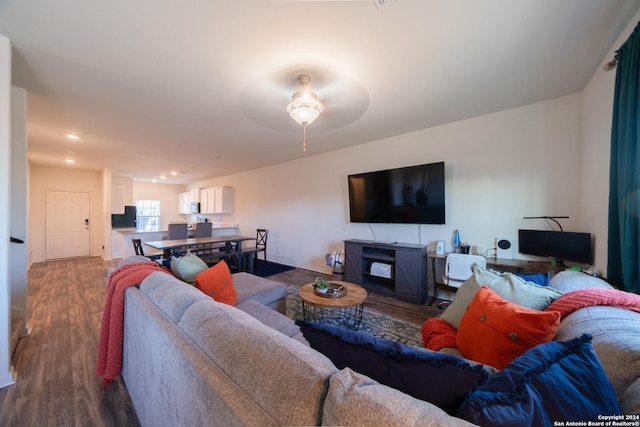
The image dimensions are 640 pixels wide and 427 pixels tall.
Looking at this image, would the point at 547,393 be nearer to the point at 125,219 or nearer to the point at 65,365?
the point at 65,365

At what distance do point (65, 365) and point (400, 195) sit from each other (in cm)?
420

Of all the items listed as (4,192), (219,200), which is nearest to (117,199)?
(219,200)

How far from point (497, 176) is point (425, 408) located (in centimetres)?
345

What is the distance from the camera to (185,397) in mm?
873

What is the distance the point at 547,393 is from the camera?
587 millimetres

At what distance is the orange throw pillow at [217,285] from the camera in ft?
6.56

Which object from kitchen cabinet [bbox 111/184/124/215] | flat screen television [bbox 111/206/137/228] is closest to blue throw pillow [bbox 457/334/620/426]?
flat screen television [bbox 111/206/137/228]

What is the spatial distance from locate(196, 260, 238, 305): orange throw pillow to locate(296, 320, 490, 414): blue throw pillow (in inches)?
57.1

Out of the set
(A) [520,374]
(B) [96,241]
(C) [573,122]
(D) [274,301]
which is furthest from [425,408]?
(B) [96,241]

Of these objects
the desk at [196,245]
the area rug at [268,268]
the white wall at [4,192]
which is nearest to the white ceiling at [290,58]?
the white wall at [4,192]

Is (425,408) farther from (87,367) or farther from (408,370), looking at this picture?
(87,367)

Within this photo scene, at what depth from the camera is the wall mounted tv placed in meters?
3.33

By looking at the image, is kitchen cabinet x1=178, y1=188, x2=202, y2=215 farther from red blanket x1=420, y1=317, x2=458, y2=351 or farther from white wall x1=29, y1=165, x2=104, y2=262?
red blanket x1=420, y1=317, x2=458, y2=351

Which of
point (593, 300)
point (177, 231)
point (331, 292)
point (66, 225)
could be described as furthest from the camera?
point (66, 225)
